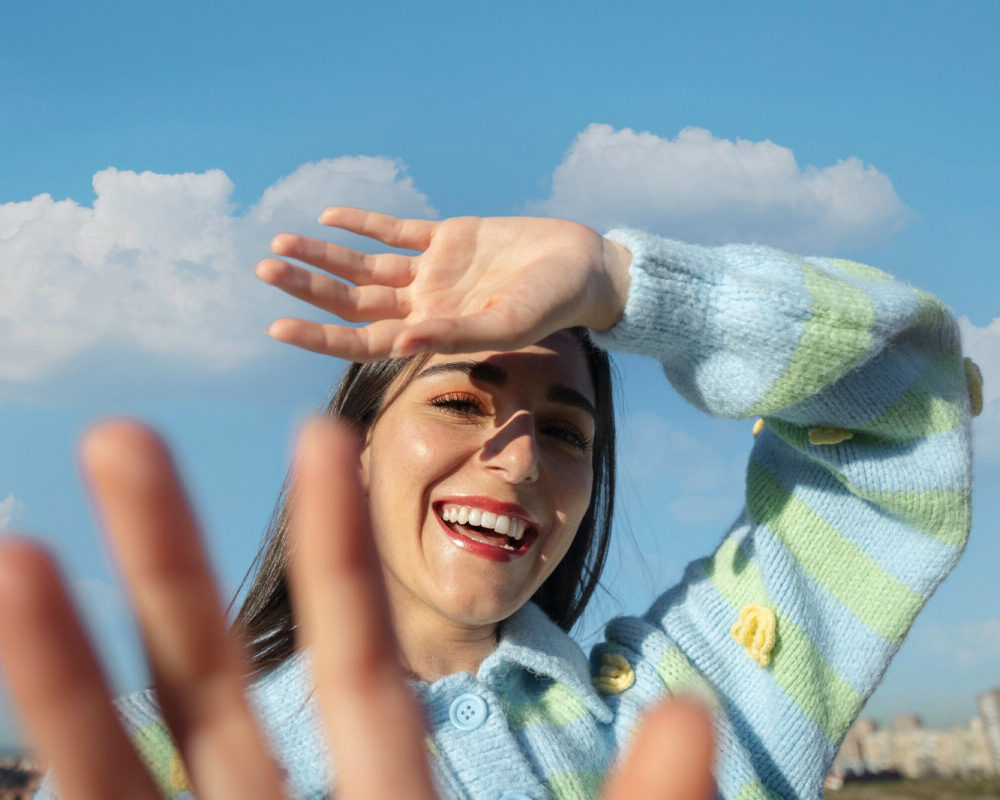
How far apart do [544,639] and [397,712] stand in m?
1.32

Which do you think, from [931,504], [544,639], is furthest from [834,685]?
[544,639]

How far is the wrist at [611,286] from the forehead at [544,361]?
0.19 metres

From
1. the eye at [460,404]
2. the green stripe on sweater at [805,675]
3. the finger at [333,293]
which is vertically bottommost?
the green stripe on sweater at [805,675]

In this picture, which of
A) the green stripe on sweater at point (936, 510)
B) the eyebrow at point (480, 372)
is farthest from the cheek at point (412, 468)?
the green stripe on sweater at point (936, 510)

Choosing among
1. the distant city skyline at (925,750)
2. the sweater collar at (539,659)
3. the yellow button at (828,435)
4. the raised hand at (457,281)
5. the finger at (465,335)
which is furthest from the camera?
the distant city skyline at (925,750)

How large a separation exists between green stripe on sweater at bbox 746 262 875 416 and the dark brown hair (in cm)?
41

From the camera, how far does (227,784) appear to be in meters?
0.47

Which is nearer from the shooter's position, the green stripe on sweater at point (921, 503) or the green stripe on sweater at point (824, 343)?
the green stripe on sweater at point (824, 343)

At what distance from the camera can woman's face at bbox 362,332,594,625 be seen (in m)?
1.53

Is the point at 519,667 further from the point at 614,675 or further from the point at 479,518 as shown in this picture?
the point at 479,518

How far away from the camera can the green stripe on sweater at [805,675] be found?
1.76 m

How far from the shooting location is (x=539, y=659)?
1.66 meters

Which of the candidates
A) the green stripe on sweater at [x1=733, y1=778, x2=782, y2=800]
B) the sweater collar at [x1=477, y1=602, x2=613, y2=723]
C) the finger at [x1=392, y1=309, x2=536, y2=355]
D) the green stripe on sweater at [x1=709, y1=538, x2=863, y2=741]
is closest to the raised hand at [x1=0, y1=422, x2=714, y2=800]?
the finger at [x1=392, y1=309, x2=536, y2=355]

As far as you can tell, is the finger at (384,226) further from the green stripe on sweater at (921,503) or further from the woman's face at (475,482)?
the green stripe on sweater at (921,503)
